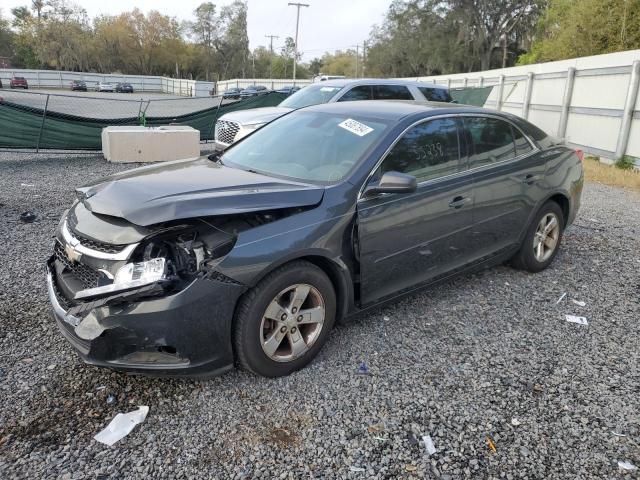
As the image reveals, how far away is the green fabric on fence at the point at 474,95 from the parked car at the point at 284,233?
41.0 ft

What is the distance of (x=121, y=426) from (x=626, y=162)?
1189 cm

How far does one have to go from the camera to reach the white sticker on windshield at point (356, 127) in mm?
3693

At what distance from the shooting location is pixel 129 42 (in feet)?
284

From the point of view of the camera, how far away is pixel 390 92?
10.1 m

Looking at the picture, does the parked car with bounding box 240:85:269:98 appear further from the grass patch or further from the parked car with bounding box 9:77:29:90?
the parked car with bounding box 9:77:29:90

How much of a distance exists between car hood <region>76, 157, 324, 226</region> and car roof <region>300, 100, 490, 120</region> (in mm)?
1005

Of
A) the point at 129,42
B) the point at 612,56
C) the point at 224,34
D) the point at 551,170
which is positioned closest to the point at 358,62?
the point at 224,34

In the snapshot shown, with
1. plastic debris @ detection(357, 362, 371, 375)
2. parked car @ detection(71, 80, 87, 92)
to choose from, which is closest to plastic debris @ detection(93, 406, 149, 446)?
plastic debris @ detection(357, 362, 371, 375)

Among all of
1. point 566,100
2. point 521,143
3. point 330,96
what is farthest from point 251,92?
point 521,143

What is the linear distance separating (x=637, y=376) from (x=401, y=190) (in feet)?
6.50

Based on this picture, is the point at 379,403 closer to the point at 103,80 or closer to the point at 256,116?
the point at 256,116

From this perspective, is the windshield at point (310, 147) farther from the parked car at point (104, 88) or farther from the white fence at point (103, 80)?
the parked car at point (104, 88)

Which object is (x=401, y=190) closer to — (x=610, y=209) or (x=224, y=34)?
(x=610, y=209)

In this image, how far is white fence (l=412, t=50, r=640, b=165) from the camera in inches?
428
